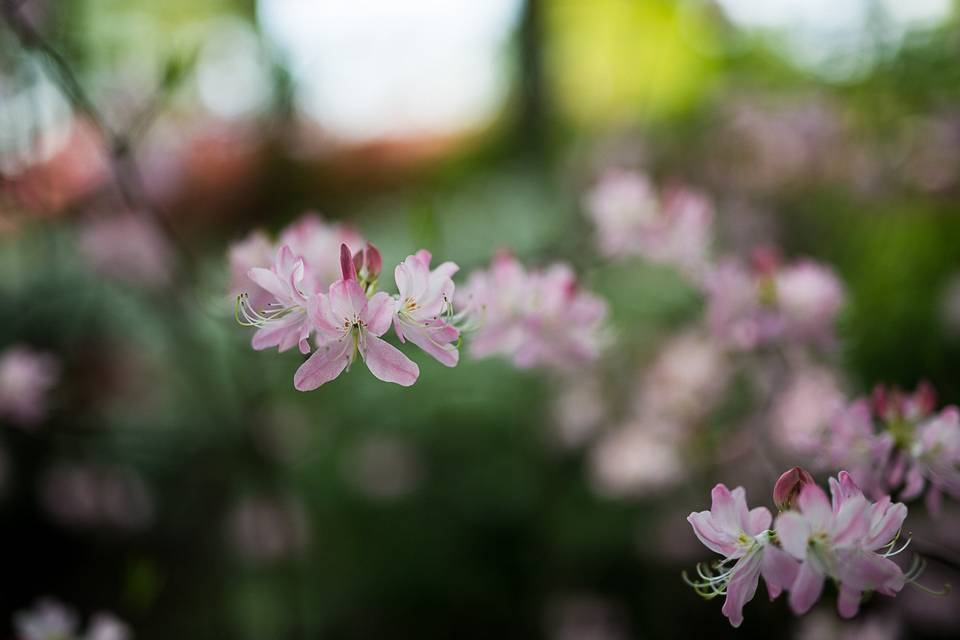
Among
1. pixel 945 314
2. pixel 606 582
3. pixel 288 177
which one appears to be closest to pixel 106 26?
pixel 288 177

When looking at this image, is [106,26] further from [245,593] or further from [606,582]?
[606,582]

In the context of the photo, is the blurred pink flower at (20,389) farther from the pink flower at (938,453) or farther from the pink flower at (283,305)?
the pink flower at (938,453)

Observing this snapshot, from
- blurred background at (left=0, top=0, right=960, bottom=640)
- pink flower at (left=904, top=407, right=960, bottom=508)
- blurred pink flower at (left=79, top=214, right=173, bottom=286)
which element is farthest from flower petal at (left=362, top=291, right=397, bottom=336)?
blurred pink flower at (left=79, top=214, right=173, bottom=286)

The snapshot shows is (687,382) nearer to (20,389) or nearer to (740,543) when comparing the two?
(740,543)

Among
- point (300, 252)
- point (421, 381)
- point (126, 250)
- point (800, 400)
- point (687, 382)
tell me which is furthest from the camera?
point (421, 381)

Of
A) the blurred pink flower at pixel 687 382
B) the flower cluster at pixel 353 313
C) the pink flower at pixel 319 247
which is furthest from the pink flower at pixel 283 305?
the blurred pink flower at pixel 687 382

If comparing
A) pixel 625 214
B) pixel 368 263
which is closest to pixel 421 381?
pixel 625 214
